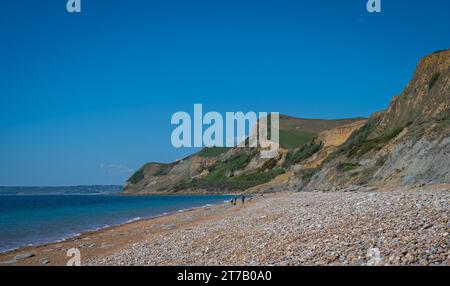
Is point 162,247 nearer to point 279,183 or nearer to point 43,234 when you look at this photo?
point 43,234

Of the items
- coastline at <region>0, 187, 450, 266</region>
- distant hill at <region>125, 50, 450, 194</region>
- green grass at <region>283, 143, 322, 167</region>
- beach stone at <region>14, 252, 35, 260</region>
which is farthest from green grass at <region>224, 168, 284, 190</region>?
coastline at <region>0, 187, 450, 266</region>

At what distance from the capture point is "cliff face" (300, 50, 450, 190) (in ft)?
142

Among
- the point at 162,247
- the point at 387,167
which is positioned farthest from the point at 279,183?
the point at 162,247

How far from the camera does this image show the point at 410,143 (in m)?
51.0

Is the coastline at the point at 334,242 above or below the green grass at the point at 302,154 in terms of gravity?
below

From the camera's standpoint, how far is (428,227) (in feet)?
42.1

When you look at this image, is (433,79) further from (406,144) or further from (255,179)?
(255,179)

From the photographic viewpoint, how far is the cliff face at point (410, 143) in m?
43.3

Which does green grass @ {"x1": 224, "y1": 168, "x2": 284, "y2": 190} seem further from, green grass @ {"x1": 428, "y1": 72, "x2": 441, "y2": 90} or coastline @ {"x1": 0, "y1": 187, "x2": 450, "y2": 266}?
coastline @ {"x1": 0, "y1": 187, "x2": 450, "y2": 266}

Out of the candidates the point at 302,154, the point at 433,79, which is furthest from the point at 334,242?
the point at 302,154

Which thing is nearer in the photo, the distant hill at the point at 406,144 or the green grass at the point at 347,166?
the distant hill at the point at 406,144

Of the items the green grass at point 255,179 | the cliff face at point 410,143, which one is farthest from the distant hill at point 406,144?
the green grass at point 255,179

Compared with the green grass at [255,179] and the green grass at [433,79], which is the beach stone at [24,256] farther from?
the green grass at [255,179]

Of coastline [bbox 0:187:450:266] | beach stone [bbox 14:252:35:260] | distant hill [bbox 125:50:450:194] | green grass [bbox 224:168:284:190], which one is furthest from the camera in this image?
green grass [bbox 224:168:284:190]
